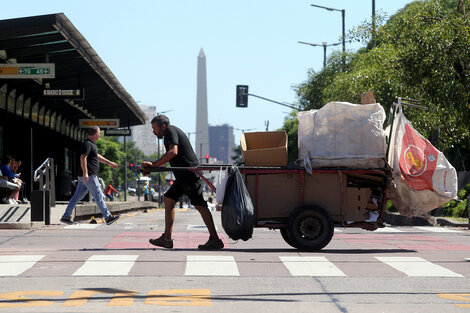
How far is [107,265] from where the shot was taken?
34.4 ft

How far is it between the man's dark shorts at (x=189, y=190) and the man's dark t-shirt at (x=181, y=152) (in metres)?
0.07

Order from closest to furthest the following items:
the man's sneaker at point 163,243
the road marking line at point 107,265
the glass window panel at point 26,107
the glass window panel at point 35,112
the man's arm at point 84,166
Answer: the road marking line at point 107,265
the man's sneaker at point 163,243
the man's arm at point 84,166
the glass window panel at point 26,107
the glass window panel at point 35,112

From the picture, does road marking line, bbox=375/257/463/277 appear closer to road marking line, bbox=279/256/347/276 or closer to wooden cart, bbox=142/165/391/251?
road marking line, bbox=279/256/347/276

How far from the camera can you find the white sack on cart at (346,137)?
12.7 m

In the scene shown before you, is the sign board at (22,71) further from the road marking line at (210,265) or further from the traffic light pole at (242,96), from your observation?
the traffic light pole at (242,96)

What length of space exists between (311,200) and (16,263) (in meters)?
4.27

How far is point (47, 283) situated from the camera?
9.03 m

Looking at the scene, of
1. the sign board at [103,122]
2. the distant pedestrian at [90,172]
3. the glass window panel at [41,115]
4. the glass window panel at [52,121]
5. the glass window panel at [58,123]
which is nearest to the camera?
the distant pedestrian at [90,172]

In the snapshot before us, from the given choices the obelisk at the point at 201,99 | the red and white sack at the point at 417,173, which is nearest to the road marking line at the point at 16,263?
the red and white sack at the point at 417,173

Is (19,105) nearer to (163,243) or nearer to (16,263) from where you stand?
(163,243)

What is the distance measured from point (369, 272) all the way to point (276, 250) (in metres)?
2.87

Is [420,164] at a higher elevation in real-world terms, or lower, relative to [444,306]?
higher

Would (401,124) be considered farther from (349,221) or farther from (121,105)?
(121,105)

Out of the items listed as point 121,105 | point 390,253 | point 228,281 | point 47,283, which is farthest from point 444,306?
point 121,105
